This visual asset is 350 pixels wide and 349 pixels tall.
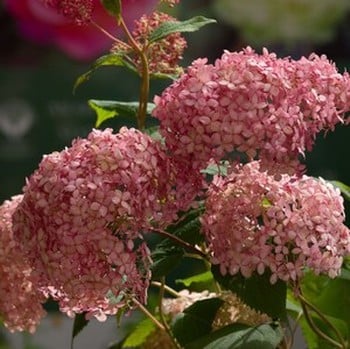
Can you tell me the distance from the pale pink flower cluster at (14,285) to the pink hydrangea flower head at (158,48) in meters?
0.16

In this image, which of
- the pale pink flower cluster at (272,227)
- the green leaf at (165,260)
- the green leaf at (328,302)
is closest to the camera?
the pale pink flower cluster at (272,227)

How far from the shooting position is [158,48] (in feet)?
2.73

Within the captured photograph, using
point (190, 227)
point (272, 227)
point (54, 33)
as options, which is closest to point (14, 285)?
point (190, 227)

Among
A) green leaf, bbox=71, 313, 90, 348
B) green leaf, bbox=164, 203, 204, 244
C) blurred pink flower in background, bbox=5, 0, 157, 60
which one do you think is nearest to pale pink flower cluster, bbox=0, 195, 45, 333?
green leaf, bbox=71, 313, 90, 348

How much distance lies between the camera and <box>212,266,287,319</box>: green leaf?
28.3 inches

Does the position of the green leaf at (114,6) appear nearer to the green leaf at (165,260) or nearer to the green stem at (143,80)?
the green stem at (143,80)

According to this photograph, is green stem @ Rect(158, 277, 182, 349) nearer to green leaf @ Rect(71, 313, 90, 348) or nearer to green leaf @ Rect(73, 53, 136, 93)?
green leaf @ Rect(71, 313, 90, 348)

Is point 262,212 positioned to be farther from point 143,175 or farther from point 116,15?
point 116,15

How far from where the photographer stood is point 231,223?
677 millimetres

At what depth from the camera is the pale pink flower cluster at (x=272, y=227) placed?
0.67 meters

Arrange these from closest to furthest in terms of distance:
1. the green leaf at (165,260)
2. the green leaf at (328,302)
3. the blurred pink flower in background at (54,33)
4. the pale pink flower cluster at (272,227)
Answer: the pale pink flower cluster at (272,227) < the green leaf at (165,260) < the green leaf at (328,302) < the blurred pink flower in background at (54,33)

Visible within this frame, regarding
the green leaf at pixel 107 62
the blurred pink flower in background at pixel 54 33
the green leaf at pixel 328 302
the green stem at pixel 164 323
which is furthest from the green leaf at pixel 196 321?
the blurred pink flower in background at pixel 54 33

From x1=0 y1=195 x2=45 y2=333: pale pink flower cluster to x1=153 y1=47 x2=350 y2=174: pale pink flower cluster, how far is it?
0.70ft

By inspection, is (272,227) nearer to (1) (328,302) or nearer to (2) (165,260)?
(2) (165,260)
